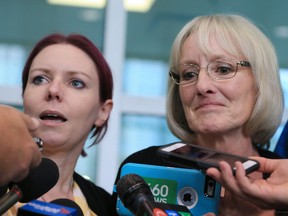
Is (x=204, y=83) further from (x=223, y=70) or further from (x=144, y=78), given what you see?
(x=144, y=78)

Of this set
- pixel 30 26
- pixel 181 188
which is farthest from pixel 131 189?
pixel 30 26

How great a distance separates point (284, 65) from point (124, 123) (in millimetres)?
1226

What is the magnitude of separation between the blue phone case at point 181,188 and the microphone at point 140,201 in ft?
0.81

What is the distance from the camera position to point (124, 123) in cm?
324

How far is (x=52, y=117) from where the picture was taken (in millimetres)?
1406

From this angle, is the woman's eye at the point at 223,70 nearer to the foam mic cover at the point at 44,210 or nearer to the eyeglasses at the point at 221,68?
the eyeglasses at the point at 221,68

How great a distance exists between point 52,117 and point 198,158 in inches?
24.6

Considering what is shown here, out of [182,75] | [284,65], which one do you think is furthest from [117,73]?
[182,75]

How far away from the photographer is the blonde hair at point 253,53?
4.61ft

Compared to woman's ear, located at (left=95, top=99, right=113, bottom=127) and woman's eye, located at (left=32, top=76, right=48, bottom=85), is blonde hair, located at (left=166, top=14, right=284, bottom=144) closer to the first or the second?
woman's ear, located at (left=95, top=99, right=113, bottom=127)

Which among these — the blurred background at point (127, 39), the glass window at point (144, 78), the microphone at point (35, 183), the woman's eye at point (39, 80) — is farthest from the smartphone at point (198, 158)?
the glass window at point (144, 78)

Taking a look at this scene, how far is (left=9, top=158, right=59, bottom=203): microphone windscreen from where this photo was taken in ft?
2.63

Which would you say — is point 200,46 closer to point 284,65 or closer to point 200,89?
point 200,89

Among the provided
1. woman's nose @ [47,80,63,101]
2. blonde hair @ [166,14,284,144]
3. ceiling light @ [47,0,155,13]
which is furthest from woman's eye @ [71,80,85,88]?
ceiling light @ [47,0,155,13]
